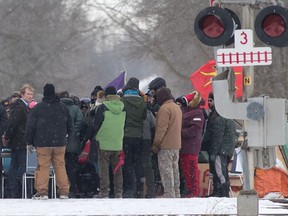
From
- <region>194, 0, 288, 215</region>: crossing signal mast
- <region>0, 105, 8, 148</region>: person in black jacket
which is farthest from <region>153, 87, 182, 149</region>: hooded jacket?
<region>194, 0, 288, 215</region>: crossing signal mast

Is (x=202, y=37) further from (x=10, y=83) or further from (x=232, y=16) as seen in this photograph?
(x=10, y=83)

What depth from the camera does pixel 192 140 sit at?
20.8 metres

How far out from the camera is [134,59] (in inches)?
2083

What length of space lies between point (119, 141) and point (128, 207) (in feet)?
7.45

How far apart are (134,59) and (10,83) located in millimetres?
5973

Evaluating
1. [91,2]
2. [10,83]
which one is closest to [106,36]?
[91,2]

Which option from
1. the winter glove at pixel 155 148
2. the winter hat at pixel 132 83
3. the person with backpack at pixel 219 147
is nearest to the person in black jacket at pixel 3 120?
the winter hat at pixel 132 83

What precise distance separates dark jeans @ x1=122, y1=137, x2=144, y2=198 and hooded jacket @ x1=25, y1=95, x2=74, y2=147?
137cm

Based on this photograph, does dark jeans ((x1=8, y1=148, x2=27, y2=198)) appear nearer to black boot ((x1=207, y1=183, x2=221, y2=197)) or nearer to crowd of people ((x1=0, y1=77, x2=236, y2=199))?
crowd of people ((x1=0, y1=77, x2=236, y2=199))

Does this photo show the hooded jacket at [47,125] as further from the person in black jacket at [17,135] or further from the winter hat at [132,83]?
the winter hat at [132,83]

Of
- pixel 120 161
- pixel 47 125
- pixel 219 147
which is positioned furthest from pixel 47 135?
pixel 219 147

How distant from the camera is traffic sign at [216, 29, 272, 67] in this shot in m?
13.5

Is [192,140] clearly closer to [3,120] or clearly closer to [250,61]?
[3,120]

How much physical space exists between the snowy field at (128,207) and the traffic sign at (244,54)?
3.53 m
